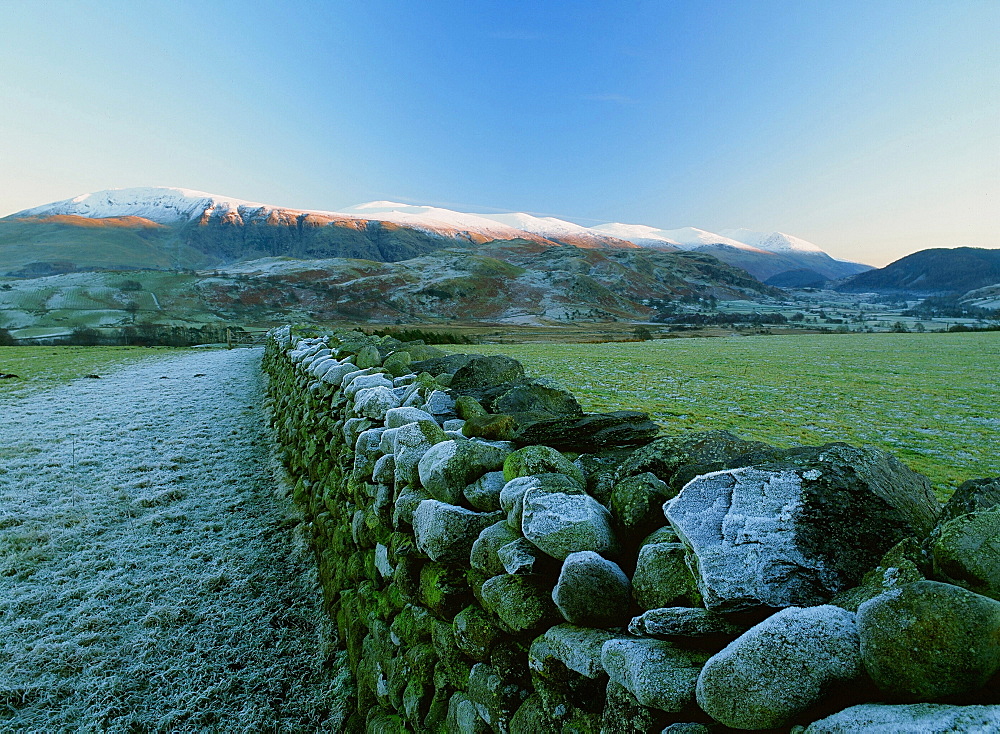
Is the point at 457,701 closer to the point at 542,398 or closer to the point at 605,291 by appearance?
the point at 542,398

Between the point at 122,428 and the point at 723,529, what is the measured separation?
1511 cm

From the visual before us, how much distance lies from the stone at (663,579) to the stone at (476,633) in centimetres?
105

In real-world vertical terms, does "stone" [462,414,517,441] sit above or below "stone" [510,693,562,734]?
above

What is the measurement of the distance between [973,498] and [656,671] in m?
1.40

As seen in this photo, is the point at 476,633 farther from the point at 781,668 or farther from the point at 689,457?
the point at 781,668

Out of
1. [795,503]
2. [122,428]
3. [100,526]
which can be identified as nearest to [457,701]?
[795,503]

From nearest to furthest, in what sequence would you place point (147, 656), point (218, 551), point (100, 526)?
point (147, 656), point (218, 551), point (100, 526)

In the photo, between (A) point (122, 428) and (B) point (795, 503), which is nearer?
(B) point (795, 503)

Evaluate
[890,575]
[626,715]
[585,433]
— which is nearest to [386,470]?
[585,433]

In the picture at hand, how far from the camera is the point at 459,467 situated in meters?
3.53

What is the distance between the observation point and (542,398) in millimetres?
5160

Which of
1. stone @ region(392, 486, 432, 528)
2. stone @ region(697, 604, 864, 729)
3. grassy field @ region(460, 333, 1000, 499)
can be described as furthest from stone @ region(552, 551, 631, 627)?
grassy field @ region(460, 333, 1000, 499)

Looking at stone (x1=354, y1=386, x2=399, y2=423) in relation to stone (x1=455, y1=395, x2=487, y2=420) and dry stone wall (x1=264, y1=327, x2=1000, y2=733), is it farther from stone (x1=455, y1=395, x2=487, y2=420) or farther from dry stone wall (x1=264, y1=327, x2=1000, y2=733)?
stone (x1=455, y1=395, x2=487, y2=420)

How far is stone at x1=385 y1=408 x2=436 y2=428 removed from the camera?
15.8ft
